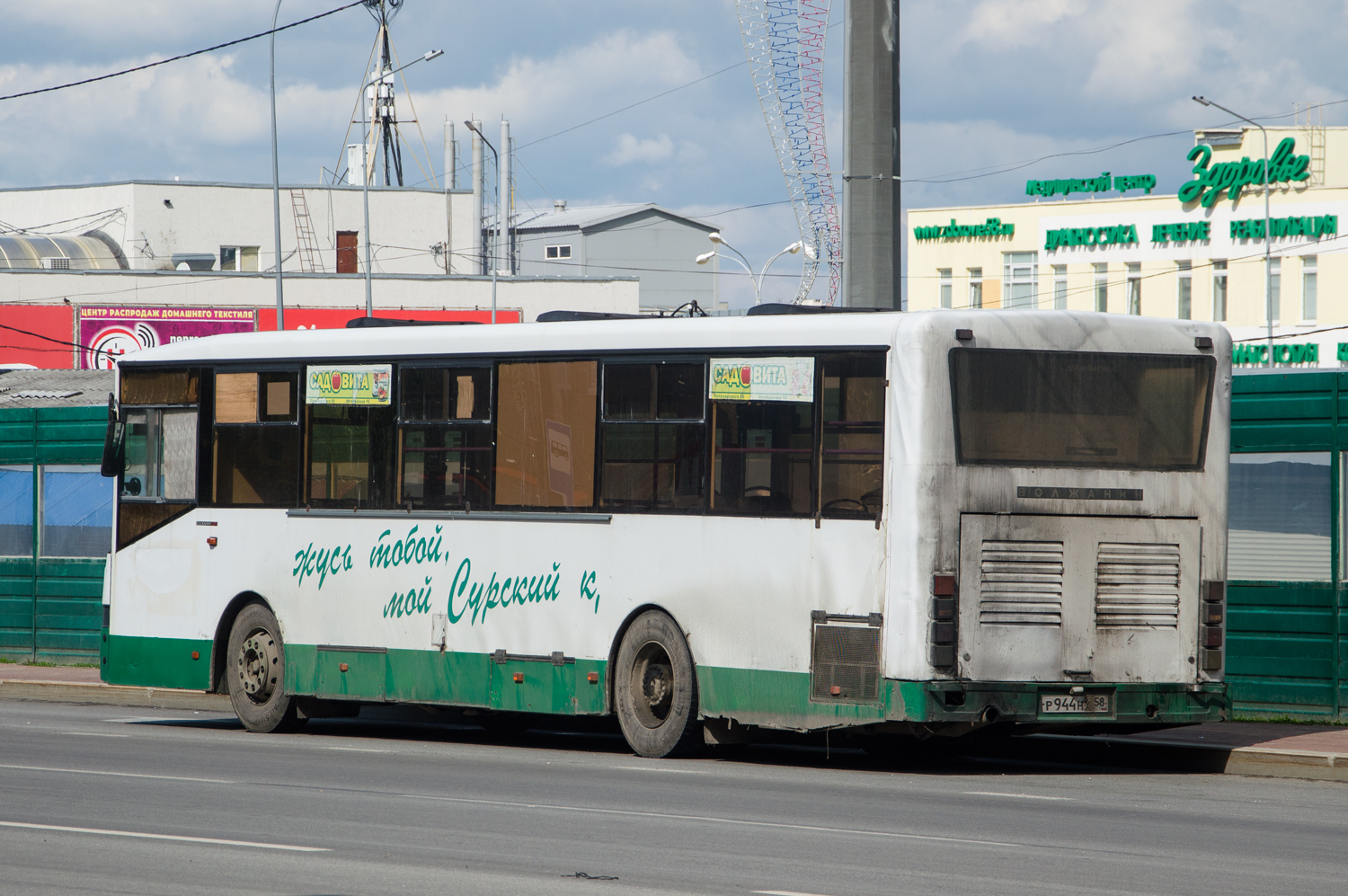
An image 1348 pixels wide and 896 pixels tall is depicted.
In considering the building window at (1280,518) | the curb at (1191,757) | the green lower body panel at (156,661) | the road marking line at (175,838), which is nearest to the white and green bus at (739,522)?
the green lower body panel at (156,661)

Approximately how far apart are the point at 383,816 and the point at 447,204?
236ft

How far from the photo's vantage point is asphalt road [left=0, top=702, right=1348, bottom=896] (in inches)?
316

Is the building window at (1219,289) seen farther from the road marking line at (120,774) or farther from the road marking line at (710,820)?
the road marking line at (710,820)

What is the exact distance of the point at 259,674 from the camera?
634 inches

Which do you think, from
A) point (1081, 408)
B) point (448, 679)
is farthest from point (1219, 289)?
point (1081, 408)

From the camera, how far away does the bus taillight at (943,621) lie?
11.8m

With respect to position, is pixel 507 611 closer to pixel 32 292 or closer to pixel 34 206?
pixel 32 292

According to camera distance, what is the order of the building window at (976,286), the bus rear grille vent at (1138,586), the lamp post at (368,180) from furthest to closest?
the building window at (976,286) < the lamp post at (368,180) < the bus rear grille vent at (1138,586)

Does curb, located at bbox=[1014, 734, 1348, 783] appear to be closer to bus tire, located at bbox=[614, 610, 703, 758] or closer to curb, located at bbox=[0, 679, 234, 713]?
bus tire, located at bbox=[614, 610, 703, 758]

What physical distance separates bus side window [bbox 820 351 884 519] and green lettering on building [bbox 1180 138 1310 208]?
176ft

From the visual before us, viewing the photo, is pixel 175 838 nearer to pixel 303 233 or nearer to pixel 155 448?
pixel 155 448

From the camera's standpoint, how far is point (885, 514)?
1209cm

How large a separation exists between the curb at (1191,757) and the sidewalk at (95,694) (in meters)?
8.65

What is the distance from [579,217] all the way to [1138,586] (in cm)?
10063
